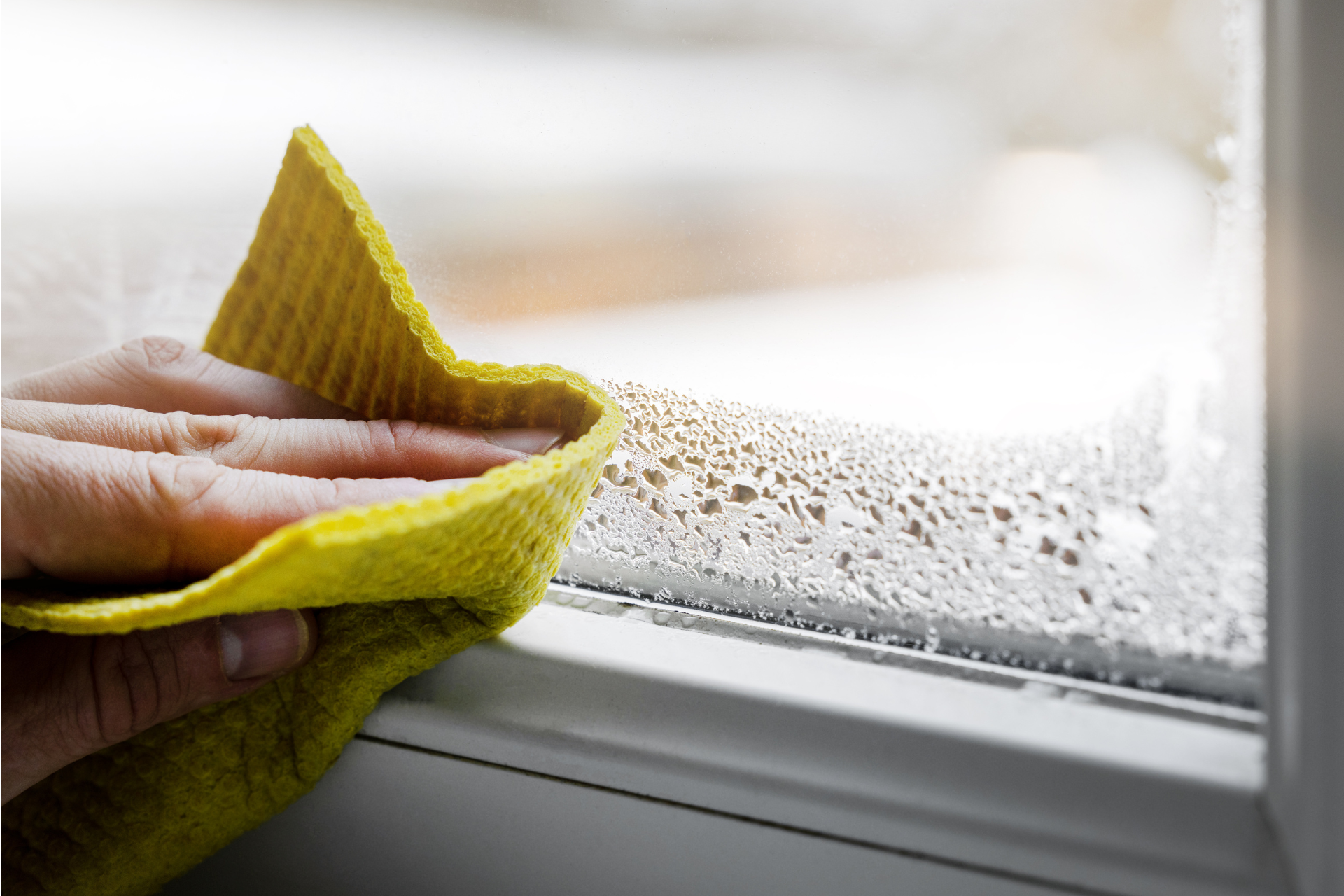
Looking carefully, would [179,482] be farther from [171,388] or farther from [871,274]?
[871,274]

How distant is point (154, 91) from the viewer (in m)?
0.44

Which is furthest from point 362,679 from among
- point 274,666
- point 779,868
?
point 779,868

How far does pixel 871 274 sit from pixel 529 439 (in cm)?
15

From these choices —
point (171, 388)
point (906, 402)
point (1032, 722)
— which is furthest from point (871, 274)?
point (171, 388)

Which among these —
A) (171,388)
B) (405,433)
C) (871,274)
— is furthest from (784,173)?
(171,388)

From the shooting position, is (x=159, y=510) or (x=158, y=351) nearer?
(x=159, y=510)

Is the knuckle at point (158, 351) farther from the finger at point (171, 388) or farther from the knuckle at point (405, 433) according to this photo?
the knuckle at point (405, 433)

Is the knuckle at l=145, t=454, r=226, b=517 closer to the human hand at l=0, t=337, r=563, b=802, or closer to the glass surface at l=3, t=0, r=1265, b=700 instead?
the human hand at l=0, t=337, r=563, b=802

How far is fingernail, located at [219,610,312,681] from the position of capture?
10.9 inches

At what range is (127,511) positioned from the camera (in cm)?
24

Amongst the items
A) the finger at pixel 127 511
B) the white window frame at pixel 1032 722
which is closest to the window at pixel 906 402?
the white window frame at pixel 1032 722

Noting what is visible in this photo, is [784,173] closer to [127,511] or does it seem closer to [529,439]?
[529,439]

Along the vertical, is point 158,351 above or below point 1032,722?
above

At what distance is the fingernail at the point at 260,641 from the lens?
28cm
